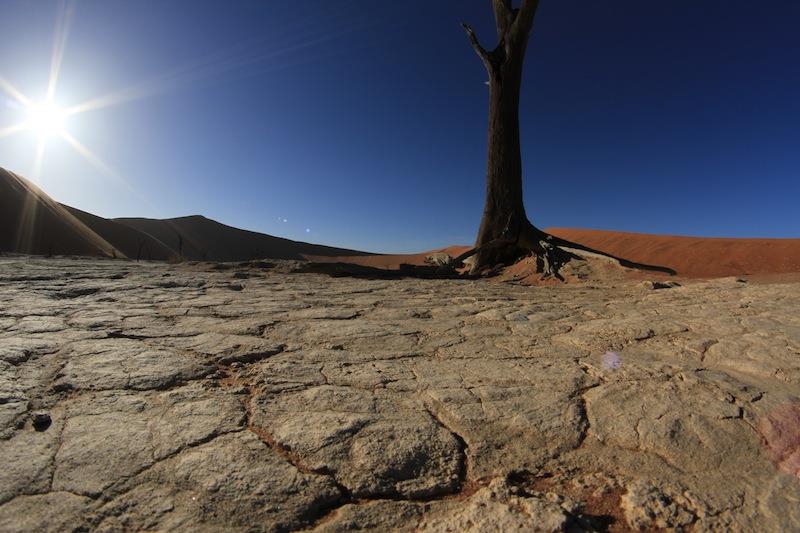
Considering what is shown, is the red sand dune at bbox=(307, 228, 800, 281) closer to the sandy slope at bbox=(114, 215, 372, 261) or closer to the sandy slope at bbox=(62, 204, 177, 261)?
the sandy slope at bbox=(62, 204, 177, 261)

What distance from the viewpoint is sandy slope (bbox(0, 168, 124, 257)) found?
13.9 m

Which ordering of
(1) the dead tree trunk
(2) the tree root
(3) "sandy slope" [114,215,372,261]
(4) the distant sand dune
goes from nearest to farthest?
(2) the tree root, (1) the dead tree trunk, (4) the distant sand dune, (3) "sandy slope" [114,215,372,261]

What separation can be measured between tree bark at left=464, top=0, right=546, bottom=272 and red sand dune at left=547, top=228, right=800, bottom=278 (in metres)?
3.04

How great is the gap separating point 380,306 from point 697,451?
2.45 m


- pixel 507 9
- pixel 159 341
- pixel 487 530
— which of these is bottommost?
pixel 487 530

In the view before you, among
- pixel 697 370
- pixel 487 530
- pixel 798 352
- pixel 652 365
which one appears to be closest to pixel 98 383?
pixel 487 530

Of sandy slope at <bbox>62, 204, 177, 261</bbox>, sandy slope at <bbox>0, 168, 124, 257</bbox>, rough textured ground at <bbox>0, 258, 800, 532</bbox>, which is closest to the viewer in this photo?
rough textured ground at <bbox>0, 258, 800, 532</bbox>

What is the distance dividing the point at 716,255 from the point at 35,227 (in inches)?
786

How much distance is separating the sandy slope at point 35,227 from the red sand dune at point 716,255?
16.0 metres

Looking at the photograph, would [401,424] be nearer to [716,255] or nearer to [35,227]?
[716,255]

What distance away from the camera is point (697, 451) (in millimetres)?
1251

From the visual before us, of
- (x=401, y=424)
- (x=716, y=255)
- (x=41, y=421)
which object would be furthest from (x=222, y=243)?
(x=401, y=424)

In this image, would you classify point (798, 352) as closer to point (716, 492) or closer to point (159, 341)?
point (716, 492)

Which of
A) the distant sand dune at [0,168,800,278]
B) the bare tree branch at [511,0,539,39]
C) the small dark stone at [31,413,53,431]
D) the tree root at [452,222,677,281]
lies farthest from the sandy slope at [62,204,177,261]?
the small dark stone at [31,413,53,431]
